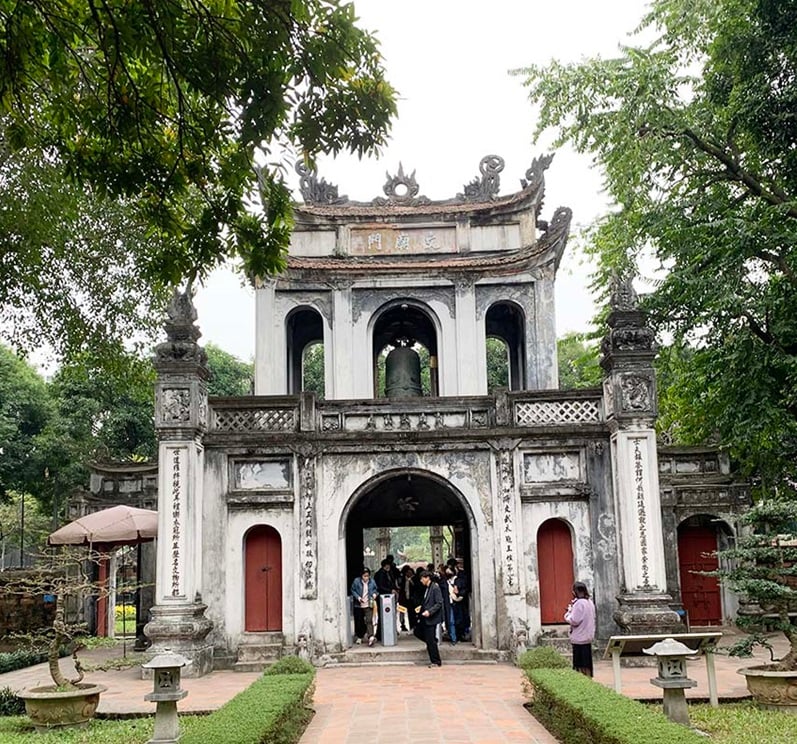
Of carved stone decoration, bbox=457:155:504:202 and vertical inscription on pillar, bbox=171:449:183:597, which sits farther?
carved stone decoration, bbox=457:155:504:202

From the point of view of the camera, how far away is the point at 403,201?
18859 millimetres

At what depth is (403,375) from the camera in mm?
16875

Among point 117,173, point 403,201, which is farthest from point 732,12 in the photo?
point 117,173

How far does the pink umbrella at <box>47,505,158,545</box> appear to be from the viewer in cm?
1526

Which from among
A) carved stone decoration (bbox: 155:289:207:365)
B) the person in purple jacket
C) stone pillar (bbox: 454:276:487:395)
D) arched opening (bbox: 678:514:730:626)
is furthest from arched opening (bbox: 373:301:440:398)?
the person in purple jacket

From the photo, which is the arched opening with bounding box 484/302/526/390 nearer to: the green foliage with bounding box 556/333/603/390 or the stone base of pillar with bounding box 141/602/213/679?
the green foliage with bounding box 556/333/603/390

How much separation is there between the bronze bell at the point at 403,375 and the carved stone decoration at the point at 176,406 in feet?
14.5

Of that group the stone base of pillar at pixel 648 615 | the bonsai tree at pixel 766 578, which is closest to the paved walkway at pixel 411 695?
the stone base of pillar at pixel 648 615

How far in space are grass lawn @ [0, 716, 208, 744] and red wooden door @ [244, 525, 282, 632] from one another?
434 cm

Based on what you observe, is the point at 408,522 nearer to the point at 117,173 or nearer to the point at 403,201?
the point at 403,201

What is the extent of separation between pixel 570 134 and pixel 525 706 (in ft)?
35.0

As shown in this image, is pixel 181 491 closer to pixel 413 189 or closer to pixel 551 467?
pixel 551 467

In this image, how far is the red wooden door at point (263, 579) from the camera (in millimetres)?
14258

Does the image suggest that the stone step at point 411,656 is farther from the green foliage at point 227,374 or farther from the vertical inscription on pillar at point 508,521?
the green foliage at point 227,374
